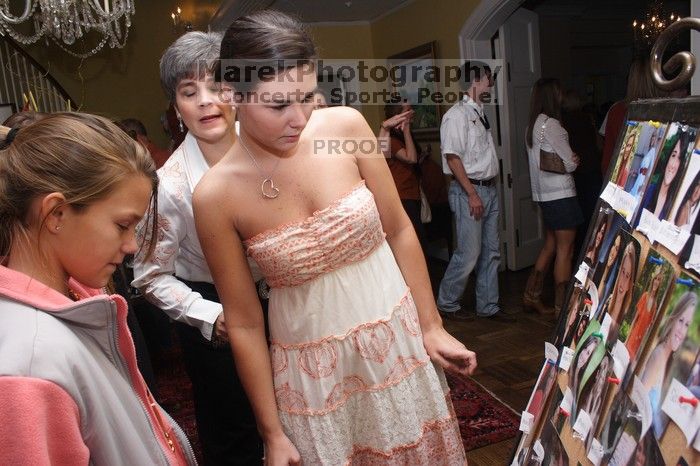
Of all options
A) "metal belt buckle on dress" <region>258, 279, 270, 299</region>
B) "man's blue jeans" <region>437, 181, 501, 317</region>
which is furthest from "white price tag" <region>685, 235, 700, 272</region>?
"man's blue jeans" <region>437, 181, 501, 317</region>

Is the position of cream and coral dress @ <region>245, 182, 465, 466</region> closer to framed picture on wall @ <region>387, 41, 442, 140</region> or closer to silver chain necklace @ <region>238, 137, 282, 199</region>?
silver chain necklace @ <region>238, 137, 282, 199</region>

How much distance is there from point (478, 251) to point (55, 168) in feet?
11.3

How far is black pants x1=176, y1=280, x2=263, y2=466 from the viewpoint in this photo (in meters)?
1.54

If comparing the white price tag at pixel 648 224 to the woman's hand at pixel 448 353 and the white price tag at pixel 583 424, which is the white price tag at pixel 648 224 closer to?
the white price tag at pixel 583 424

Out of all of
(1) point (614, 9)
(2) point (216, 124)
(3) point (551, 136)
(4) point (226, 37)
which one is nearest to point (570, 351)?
(4) point (226, 37)

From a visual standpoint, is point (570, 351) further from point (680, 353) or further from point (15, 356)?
point (15, 356)

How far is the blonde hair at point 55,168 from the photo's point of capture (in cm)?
77

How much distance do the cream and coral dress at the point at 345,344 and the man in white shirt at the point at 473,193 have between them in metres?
2.79

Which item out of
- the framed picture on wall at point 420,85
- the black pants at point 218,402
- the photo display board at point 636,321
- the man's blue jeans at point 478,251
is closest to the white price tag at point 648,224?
the photo display board at point 636,321

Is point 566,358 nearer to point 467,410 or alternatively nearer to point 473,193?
point 467,410

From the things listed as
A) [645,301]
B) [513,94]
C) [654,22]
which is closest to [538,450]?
[645,301]

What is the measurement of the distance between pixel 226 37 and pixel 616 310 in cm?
85

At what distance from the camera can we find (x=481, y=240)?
13.2 ft

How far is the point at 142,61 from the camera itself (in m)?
6.99
